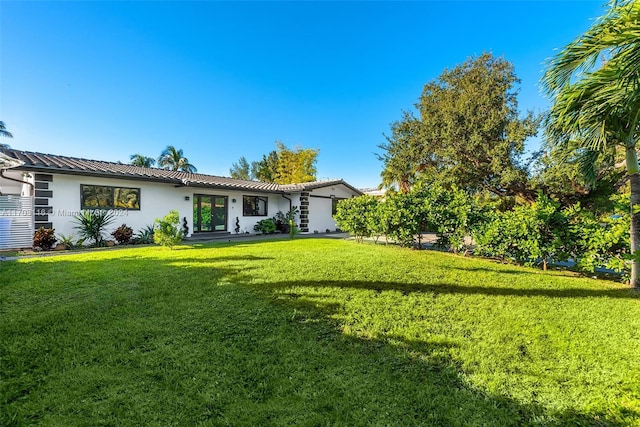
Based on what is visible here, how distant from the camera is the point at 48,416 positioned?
7.15 feet

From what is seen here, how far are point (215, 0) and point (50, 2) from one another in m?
5.07

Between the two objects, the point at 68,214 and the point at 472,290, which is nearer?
the point at 472,290

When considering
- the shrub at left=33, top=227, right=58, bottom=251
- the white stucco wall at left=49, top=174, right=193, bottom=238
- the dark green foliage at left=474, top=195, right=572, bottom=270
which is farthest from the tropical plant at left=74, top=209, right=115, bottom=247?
the dark green foliage at left=474, top=195, right=572, bottom=270

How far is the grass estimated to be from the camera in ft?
7.68

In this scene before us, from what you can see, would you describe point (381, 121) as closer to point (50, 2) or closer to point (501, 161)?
point (501, 161)

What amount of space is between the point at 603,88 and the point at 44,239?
15754mm

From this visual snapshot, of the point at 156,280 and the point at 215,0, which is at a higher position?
the point at 215,0

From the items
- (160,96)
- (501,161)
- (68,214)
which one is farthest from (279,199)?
(501,161)

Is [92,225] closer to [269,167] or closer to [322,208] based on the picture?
[322,208]

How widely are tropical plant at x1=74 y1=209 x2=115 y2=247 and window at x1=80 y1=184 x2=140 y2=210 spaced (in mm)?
367

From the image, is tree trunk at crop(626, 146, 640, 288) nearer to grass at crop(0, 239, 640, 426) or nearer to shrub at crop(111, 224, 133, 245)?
grass at crop(0, 239, 640, 426)

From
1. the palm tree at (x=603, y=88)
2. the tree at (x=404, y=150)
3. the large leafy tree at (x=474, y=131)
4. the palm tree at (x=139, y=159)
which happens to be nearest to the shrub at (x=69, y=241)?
the palm tree at (x=603, y=88)

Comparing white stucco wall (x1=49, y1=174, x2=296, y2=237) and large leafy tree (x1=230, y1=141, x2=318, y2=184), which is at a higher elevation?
large leafy tree (x1=230, y1=141, x2=318, y2=184)

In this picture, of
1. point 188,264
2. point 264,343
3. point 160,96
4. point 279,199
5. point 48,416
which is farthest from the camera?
point 279,199
